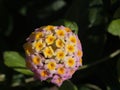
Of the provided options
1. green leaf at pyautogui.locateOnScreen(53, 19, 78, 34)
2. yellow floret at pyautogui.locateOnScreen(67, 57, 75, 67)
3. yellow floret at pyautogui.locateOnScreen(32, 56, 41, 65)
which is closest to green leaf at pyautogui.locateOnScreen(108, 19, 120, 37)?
green leaf at pyautogui.locateOnScreen(53, 19, 78, 34)

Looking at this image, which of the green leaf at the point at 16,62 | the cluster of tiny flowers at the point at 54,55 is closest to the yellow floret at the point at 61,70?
the cluster of tiny flowers at the point at 54,55

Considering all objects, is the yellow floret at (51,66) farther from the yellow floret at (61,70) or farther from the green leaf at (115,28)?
the green leaf at (115,28)

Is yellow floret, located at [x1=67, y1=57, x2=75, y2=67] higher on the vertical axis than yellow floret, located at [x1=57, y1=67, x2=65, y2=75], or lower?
higher

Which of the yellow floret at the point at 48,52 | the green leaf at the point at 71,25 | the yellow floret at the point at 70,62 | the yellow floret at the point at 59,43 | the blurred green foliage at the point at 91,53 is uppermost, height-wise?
the yellow floret at the point at 59,43

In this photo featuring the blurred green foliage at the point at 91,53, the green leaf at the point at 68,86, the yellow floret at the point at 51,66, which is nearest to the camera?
the yellow floret at the point at 51,66

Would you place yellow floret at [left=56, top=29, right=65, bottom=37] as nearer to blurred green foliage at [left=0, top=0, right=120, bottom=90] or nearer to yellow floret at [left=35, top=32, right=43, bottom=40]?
yellow floret at [left=35, top=32, right=43, bottom=40]

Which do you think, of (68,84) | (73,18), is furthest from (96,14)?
(68,84)

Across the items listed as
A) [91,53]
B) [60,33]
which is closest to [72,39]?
[60,33]

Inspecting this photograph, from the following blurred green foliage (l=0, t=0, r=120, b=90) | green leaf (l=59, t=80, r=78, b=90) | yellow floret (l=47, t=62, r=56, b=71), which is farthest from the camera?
blurred green foliage (l=0, t=0, r=120, b=90)
